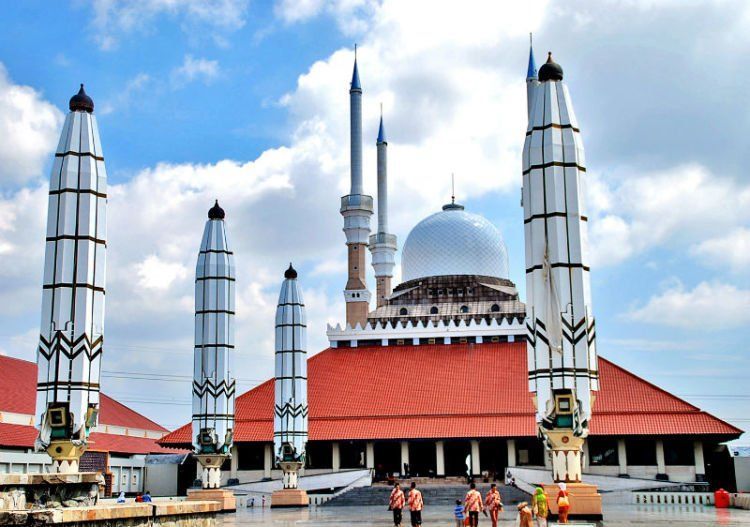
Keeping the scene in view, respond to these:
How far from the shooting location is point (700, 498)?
40.9 metres

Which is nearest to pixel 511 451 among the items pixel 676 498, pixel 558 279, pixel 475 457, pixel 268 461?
pixel 475 457

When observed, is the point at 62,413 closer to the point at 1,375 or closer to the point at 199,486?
the point at 199,486

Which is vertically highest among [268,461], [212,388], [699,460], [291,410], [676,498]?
[212,388]

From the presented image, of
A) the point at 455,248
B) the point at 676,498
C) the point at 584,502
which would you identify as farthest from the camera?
the point at 455,248

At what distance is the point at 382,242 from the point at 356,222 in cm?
876

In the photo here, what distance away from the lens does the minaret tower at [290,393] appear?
148ft

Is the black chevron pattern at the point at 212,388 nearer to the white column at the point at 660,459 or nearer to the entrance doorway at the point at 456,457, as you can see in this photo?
the entrance doorway at the point at 456,457

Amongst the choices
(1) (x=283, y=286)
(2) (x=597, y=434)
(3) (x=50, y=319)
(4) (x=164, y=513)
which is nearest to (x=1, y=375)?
(1) (x=283, y=286)

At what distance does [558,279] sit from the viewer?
96.3 ft

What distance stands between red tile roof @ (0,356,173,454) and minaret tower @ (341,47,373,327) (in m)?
16.8

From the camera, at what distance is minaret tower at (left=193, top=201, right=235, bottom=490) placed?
40.4 meters

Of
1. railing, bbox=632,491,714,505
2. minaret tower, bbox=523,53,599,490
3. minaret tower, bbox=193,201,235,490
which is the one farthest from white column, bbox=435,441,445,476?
minaret tower, bbox=523,53,599,490

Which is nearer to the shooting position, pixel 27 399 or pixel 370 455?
pixel 27 399

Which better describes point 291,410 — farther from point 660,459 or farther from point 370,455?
point 660,459
